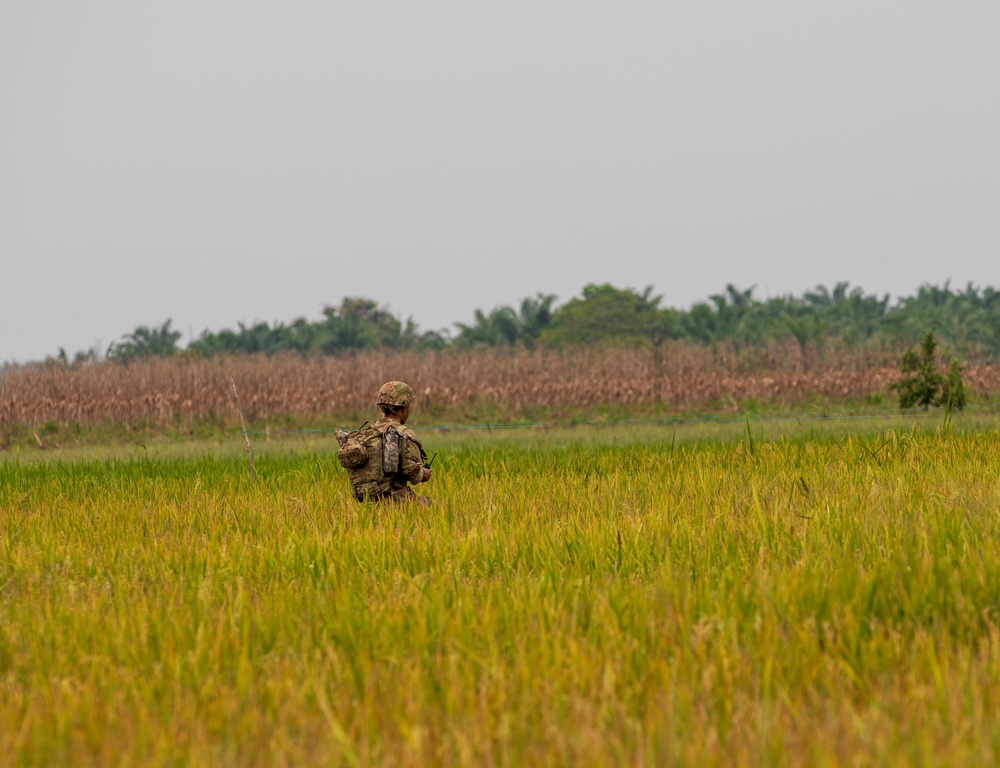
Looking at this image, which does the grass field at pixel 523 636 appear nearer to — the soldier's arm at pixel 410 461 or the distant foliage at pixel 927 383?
the soldier's arm at pixel 410 461

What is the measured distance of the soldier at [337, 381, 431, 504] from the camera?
6.85m

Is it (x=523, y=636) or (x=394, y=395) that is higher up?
(x=394, y=395)

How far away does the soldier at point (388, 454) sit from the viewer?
685 centimetres

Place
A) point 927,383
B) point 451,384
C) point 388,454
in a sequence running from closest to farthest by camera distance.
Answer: point 388,454
point 927,383
point 451,384

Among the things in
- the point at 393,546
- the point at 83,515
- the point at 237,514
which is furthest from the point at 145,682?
the point at 83,515

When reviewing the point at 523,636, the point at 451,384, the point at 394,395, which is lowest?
the point at 523,636

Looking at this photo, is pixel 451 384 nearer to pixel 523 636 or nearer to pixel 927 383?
pixel 927 383

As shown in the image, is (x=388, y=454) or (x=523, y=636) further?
(x=388, y=454)

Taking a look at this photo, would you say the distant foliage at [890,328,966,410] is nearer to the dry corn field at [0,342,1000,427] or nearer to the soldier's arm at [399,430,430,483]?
the dry corn field at [0,342,1000,427]

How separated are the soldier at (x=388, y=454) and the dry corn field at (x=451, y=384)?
14754 mm

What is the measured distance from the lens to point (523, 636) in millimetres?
3457

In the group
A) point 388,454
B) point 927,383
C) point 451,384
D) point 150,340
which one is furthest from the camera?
point 150,340

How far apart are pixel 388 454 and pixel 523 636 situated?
11.4 ft

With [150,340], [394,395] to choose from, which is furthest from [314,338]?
[394,395]
